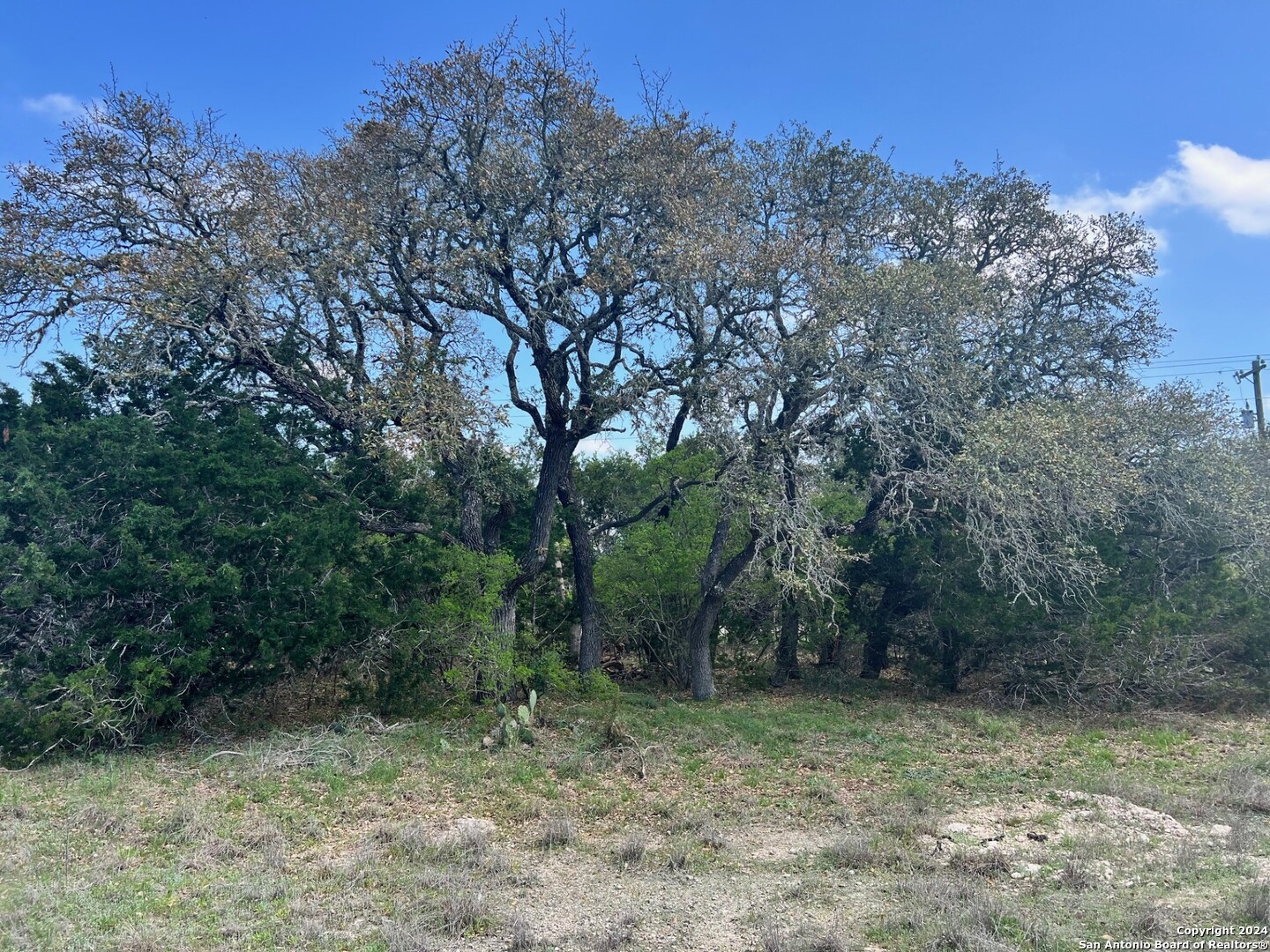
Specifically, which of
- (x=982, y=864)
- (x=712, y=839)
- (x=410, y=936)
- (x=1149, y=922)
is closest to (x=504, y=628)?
(x=712, y=839)

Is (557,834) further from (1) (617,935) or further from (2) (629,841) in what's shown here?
(1) (617,935)

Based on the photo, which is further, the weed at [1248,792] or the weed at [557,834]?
the weed at [1248,792]

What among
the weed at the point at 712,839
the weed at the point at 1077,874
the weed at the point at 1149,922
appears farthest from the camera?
the weed at the point at 712,839

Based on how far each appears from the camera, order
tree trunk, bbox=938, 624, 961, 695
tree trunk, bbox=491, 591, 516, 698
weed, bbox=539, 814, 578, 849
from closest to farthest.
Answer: weed, bbox=539, 814, 578, 849 < tree trunk, bbox=491, 591, 516, 698 < tree trunk, bbox=938, 624, 961, 695

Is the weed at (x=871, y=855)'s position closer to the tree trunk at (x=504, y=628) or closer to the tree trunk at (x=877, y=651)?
the tree trunk at (x=504, y=628)

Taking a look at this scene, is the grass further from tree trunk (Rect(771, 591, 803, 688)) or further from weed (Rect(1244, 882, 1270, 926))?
tree trunk (Rect(771, 591, 803, 688))

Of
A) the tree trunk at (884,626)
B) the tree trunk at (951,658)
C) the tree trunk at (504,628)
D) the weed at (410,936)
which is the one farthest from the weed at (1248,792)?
the tree trunk at (504,628)

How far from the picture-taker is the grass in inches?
184

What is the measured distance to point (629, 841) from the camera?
6.14 m

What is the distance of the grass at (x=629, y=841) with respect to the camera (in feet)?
15.3

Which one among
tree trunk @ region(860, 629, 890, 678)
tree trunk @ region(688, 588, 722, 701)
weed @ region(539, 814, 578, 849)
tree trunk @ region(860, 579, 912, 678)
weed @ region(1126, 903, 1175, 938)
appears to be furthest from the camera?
tree trunk @ region(860, 629, 890, 678)

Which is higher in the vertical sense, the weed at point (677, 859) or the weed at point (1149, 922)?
the weed at point (1149, 922)

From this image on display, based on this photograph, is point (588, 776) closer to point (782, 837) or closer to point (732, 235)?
point (782, 837)

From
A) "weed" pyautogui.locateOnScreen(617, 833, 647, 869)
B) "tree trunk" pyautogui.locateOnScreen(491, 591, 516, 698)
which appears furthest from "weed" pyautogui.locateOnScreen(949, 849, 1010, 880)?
"tree trunk" pyautogui.locateOnScreen(491, 591, 516, 698)
